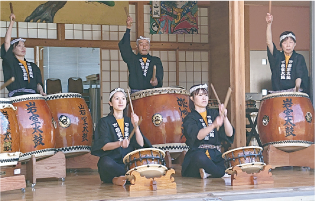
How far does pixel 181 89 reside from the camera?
483cm

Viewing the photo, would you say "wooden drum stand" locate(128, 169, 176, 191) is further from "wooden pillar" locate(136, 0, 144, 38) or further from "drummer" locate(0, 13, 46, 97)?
"wooden pillar" locate(136, 0, 144, 38)

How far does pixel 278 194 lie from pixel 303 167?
5.75 ft

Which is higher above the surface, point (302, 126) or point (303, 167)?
point (302, 126)

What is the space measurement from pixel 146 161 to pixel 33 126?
116 centimetres

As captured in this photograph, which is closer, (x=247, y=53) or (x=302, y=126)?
(x=302, y=126)

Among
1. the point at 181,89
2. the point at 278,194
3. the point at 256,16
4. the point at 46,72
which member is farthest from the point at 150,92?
the point at 256,16

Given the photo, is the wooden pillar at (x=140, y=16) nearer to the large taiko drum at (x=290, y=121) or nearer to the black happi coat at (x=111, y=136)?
the large taiko drum at (x=290, y=121)

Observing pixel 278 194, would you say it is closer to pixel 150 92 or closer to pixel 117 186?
pixel 117 186

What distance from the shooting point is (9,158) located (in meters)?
3.47

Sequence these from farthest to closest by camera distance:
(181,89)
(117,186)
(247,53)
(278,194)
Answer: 1. (247,53)
2. (181,89)
3. (117,186)
4. (278,194)

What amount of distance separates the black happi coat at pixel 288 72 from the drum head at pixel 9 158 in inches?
102

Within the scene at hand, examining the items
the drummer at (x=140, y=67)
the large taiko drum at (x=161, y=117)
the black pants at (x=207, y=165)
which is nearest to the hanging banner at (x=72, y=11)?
the drummer at (x=140, y=67)

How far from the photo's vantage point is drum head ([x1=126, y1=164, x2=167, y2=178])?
3.39 m

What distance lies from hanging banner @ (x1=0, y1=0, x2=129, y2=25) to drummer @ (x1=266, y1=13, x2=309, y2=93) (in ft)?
9.13
